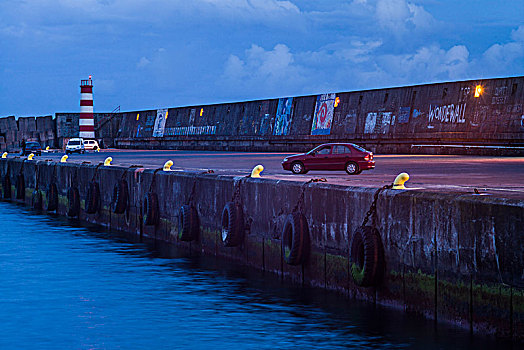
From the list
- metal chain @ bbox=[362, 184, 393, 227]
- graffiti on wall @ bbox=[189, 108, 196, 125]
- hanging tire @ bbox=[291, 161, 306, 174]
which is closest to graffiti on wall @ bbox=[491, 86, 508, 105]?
hanging tire @ bbox=[291, 161, 306, 174]

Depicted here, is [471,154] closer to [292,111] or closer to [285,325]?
[292,111]

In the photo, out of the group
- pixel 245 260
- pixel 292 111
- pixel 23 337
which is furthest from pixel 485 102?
pixel 23 337

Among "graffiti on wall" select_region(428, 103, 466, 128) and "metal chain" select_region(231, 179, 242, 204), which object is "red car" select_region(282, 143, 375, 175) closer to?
"metal chain" select_region(231, 179, 242, 204)

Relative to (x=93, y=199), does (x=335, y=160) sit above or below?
above

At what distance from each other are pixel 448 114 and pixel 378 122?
715 centimetres

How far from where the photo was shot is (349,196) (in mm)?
15367

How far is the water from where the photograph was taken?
507 inches

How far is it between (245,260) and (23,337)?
7.14 metres

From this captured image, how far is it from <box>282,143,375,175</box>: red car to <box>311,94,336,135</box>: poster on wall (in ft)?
88.8

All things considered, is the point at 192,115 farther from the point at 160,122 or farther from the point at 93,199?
the point at 93,199

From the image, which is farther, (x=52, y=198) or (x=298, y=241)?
(x=52, y=198)

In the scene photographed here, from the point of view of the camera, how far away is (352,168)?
104 ft

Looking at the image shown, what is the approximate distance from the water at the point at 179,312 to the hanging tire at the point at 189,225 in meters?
0.53

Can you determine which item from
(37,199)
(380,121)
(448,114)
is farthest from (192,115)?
(37,199)
